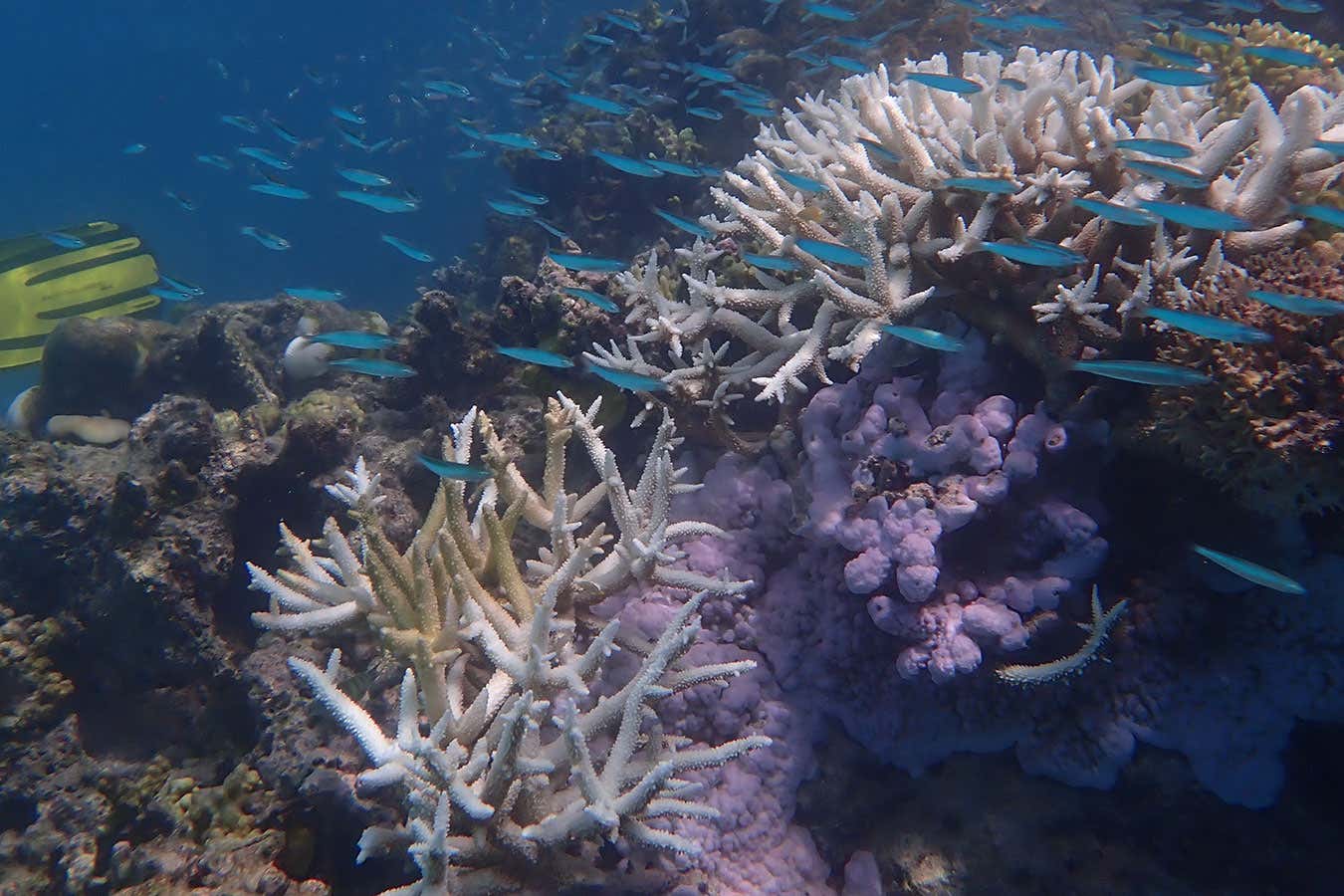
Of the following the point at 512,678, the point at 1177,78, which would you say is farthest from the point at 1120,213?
the point at 512,678

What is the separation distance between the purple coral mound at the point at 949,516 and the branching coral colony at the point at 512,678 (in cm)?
75

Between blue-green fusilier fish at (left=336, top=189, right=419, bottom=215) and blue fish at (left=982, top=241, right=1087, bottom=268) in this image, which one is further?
blue-green fusilier fish at (left=336, top=189, right=419, bottom=215)

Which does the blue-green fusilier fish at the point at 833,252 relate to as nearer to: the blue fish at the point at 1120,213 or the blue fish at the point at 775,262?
the blue fish at the point at 775,262

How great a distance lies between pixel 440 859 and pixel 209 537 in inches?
122

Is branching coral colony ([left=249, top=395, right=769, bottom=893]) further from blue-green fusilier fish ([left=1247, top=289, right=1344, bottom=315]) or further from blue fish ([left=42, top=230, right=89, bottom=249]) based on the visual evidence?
blue fish ([left=42, top=230, right=89, bottom=249])

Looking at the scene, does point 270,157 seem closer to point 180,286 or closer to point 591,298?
point 180,286

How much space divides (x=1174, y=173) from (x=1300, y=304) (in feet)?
3.06

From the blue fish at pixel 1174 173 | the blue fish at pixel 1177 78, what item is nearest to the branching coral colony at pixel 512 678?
the blue fish at pixel 1174 173

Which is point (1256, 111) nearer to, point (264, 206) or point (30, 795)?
point (30, 795)

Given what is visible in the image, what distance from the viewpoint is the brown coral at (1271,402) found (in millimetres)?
2639

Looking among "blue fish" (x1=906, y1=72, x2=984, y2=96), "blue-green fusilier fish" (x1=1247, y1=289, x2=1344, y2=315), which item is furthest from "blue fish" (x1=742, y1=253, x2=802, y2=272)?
"blue-green fusilier fish" (x1=1247, y1=289, x2=1344, y2=315)

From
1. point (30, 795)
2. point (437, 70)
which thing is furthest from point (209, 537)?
point (437, 70)

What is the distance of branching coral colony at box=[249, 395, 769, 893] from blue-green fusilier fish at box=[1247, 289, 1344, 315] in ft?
8.21

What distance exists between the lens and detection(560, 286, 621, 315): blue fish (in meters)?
4.73
